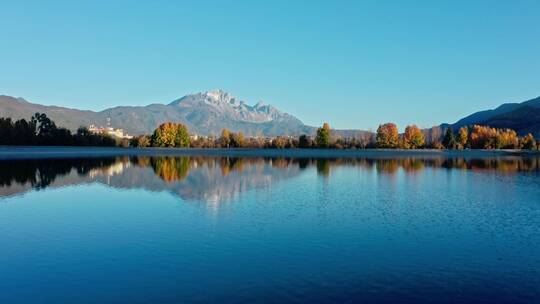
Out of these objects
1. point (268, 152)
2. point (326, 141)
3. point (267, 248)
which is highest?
point (326, 141)

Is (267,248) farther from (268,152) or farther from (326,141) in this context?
(326,141)

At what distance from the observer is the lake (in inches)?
421

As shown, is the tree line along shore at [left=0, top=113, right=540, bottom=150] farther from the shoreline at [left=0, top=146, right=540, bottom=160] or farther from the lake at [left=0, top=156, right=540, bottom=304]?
the lake at [left=0, top=156, right=540, bottom=304]

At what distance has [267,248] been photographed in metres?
14.5

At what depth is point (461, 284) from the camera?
11320 mm

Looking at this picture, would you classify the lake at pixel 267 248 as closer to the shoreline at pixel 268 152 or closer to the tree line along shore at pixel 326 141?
the shoreline at pixel 268 152

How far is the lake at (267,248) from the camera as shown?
421 inches

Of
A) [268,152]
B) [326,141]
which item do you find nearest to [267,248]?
[268,152]

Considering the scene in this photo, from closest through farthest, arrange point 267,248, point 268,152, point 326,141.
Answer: point 267,248 → point 268,152 → point 326,141

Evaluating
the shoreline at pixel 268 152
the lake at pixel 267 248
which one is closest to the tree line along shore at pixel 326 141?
the shoreline at pixel 268 152

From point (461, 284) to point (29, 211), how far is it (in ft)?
61.1

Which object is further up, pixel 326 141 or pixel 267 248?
pixel 326 141

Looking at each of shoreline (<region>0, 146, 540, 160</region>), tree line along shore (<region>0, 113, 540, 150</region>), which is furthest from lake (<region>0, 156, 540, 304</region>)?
tree line along shore (<region>0, 113, 540, 150</region>)

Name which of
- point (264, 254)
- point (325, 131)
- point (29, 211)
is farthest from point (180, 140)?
point (264, 254)
